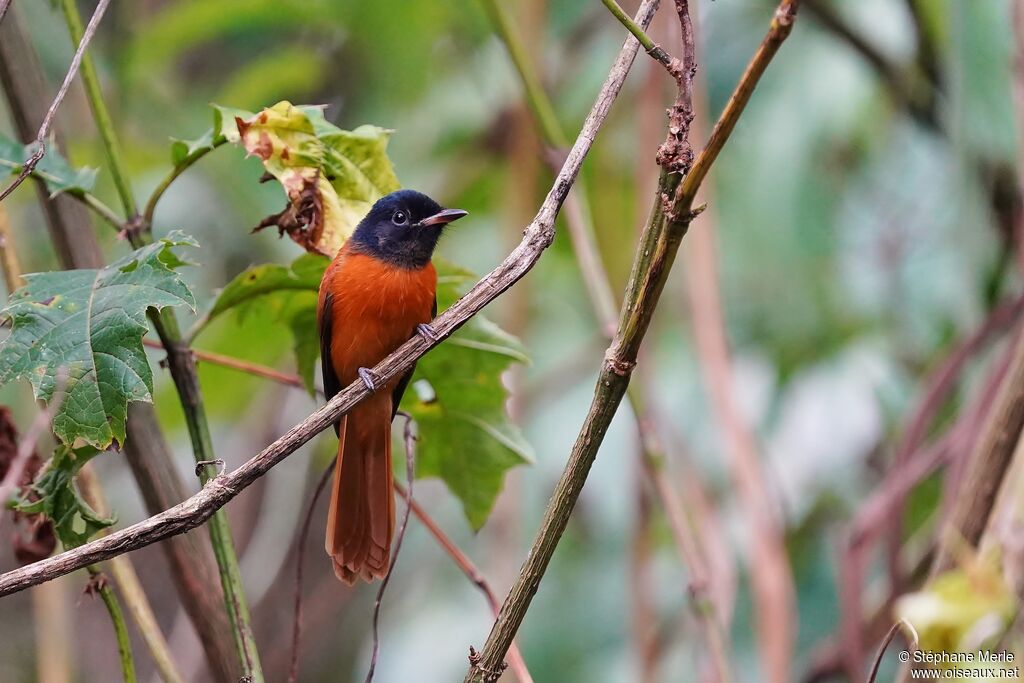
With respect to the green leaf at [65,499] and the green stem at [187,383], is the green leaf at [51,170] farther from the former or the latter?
the green leaf at [65,499]

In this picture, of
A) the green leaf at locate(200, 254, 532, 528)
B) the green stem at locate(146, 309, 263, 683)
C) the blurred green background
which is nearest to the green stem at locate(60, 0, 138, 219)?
the green stem at locate(146, 309, 263, 683)

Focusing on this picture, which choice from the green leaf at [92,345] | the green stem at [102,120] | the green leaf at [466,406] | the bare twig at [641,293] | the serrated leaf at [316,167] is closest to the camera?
the bare twig at [641,293]

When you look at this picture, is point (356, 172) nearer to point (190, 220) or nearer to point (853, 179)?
point (190, 220)

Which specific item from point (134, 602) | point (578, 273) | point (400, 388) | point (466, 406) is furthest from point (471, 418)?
point (578, 273)

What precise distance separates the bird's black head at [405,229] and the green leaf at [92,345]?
143 centimetres

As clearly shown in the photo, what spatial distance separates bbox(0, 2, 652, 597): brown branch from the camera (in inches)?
54.3

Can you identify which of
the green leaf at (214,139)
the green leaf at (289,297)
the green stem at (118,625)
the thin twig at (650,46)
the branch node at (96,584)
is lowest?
the green stem at (118,625)

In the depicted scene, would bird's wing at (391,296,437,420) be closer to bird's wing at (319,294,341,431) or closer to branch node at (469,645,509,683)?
bird's wing at (319,294,341,431)

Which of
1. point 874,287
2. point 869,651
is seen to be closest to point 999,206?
point 874,287

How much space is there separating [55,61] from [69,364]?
115 inches

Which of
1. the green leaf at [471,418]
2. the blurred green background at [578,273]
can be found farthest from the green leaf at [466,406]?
the blurred green background at [578,273]

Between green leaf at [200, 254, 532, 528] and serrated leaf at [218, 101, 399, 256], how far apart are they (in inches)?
5.7

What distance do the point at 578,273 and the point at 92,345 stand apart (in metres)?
3.06

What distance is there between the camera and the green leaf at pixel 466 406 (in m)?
2.26
